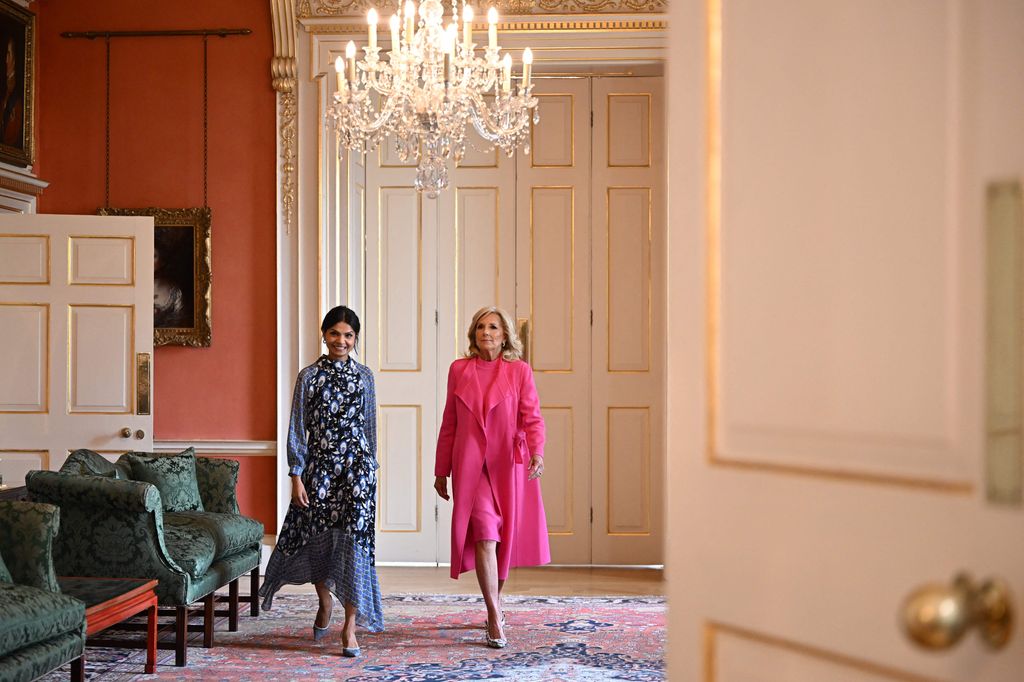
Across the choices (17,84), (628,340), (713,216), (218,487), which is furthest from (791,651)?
(17,84)

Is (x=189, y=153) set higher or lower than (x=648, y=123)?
lower

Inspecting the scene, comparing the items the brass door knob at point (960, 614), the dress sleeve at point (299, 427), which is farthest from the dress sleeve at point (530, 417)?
the brass door knob at point (960, 614)

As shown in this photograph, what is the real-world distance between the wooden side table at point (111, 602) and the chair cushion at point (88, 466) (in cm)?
62

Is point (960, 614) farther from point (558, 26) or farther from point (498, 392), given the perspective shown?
point (558, 26)

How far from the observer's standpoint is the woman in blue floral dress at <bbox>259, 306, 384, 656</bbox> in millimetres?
4477

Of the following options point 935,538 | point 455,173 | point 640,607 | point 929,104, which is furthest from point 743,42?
point 455,173

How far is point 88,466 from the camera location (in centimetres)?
470

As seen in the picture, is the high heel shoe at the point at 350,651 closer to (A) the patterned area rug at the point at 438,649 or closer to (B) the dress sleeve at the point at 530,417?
(A) the patterned area rug at the point at 438,649

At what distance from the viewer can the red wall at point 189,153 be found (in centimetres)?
643

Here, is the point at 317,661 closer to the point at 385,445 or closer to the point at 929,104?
the point at 385,445

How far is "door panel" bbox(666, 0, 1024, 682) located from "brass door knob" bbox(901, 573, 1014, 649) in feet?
0.06

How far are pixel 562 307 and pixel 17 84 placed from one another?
3496 mm

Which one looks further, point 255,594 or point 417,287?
point 417,287

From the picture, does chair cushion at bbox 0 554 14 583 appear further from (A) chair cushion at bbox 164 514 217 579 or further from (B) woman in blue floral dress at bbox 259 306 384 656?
(B) woman in blue floral dress at bbox 259 306 384 656
